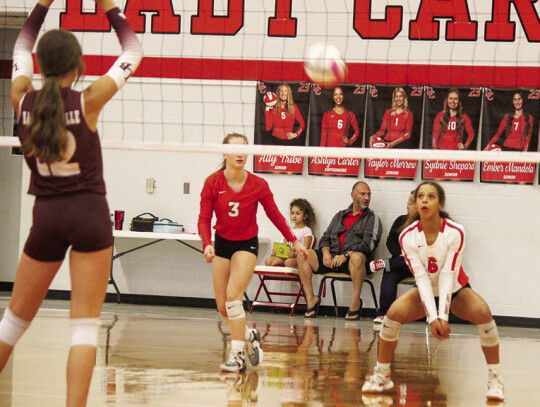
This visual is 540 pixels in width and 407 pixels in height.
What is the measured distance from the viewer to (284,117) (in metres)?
10.7

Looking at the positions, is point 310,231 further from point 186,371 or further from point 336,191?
point 186,371

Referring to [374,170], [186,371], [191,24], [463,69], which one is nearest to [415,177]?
[374,170]

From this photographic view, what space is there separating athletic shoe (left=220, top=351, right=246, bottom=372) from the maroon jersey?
281 cm

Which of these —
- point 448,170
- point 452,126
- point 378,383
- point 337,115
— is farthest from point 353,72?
point 378,383

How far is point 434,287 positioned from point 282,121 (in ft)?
19.0

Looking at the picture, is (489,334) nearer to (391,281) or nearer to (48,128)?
(48,128)

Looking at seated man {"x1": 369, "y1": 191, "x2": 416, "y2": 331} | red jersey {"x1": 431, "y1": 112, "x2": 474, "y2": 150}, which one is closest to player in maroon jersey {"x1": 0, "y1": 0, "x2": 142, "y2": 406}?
seated man {"x1": 369, "y1": 191, "x2": 416, "y2": 331}

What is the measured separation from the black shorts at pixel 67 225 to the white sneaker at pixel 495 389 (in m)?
2.90

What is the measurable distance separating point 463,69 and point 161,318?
5.11 metres

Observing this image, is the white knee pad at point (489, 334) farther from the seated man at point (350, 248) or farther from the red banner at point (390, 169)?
the red banner at point (390, 169)

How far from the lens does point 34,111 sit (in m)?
3.08

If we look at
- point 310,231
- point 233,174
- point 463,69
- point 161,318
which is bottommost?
point 161,318

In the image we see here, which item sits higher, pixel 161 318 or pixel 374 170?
pixel 374 170

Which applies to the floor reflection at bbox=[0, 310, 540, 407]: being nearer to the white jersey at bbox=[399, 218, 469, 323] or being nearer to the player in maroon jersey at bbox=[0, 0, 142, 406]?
the white jersey at bbox=[399, 218, 469, 323]
